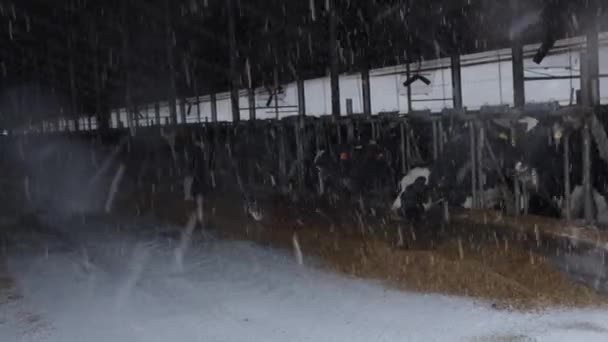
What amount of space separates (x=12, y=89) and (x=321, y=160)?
3044 cm

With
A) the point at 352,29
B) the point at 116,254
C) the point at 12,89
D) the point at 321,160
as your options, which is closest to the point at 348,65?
the point at 352,29

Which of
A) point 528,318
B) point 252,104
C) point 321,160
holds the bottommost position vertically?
point 528,318

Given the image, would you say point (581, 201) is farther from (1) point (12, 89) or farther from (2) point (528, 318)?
(1) point (12, 89)

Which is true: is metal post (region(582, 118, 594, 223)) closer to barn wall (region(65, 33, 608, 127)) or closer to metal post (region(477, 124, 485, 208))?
metal post (region(477, 124, 485, 208))

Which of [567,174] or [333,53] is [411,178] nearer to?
[567,174]

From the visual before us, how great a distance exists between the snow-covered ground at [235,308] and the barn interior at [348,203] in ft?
0.10

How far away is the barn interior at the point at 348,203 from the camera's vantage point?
20.7 ft

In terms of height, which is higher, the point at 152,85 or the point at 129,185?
the point at 152,85

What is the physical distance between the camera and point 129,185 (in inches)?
739

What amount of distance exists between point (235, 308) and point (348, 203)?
21.4 ft

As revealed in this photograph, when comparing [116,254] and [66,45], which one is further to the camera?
[66,45]

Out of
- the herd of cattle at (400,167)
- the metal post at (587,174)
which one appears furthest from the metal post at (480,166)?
the metal post at (587,174)

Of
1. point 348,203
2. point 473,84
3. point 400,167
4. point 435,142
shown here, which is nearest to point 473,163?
point 435,142

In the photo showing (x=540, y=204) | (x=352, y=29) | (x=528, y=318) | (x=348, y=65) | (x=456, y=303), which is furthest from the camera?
(x=348, y=65)
